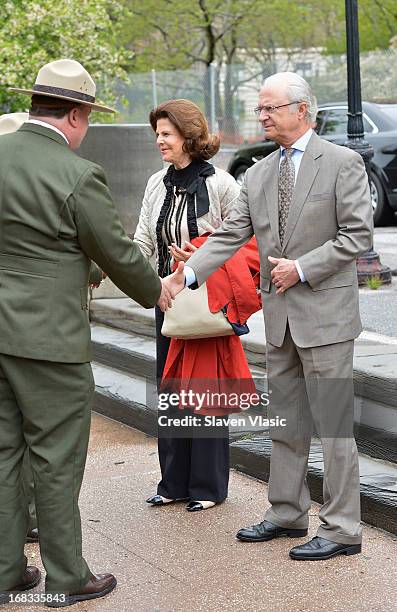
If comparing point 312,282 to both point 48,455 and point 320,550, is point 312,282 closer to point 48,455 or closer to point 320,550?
point 320,550

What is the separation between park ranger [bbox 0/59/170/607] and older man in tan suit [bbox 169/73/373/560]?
28.8 inches

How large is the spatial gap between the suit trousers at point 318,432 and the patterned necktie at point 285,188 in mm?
507

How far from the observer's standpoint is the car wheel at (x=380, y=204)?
→ 47.5ft

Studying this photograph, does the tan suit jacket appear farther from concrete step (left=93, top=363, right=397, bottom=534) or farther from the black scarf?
concrete step (left=93, top=363, right=397, bottom=534)

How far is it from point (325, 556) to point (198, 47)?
31.8 m

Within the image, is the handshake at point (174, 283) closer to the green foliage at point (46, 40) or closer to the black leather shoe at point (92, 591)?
the black leather shoe at point (92, 591)

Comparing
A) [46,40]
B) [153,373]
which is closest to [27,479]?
[153,373]

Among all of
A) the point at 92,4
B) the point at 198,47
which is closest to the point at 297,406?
the point at 92,4

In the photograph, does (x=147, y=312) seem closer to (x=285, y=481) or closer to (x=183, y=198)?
(x=183, y=198)

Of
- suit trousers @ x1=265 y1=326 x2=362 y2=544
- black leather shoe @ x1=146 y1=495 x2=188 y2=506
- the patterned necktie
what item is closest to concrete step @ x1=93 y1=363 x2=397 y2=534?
suit trousers @ x1=265 y1=326 x2=362 y2=544

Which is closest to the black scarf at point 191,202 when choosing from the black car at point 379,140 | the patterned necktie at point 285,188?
the patterned necktie at point 285,188

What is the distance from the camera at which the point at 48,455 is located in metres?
4.49

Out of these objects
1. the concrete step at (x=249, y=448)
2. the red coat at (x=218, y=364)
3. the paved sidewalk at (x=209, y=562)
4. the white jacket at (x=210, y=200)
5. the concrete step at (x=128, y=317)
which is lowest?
the paved sidewalk at (x=209, y=562)

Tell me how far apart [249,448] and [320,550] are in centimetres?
143
